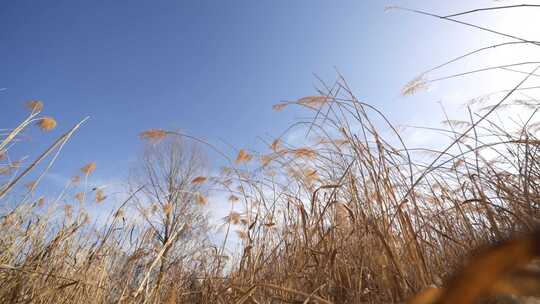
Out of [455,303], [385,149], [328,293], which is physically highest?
[385,149]

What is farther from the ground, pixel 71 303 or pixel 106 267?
pixel 106 267

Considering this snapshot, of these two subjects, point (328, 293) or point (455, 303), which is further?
point (328, 293)

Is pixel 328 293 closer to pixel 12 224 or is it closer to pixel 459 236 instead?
pixel 459 236

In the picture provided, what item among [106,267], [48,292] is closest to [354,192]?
[48,292]

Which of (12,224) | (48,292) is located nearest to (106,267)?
(48,292)

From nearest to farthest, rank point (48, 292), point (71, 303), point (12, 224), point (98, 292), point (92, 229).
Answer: point (48, 292) < point (71, 303) < point (98, 292) < point (12, 224) < point (92, 229)

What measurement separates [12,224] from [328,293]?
3289 mm

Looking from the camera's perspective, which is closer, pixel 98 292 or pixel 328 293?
pixel 328 293

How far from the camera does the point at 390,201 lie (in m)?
1.38

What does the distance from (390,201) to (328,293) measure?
0.53 m

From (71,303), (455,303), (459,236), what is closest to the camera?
(455,303)

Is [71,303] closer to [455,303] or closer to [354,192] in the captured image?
[354,192]

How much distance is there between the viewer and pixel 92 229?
3299 millimetres

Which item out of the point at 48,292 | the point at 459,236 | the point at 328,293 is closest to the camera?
the point at 328,293
